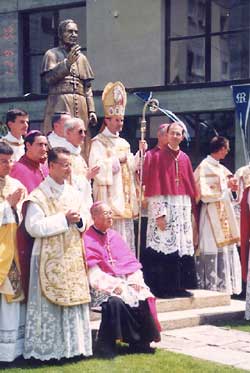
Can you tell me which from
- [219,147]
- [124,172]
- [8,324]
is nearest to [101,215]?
[8,324]

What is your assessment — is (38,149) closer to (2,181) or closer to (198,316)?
(2,181)

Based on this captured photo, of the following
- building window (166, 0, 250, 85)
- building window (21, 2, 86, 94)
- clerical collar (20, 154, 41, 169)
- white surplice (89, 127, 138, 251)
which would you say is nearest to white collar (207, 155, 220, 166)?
white surplice (89, 127, 138, 251)

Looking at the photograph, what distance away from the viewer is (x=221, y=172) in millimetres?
9961

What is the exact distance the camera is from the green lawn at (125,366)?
20.9 feet

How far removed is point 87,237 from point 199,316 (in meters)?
1.91

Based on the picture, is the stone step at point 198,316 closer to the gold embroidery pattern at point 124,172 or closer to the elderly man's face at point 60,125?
the gold embroidery pattern at point 124,172

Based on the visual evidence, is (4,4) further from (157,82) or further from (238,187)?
(238,187)

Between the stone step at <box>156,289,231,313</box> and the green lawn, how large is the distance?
5.29 ft

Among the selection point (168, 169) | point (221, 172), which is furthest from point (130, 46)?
point (168, 169)

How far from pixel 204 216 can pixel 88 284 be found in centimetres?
342

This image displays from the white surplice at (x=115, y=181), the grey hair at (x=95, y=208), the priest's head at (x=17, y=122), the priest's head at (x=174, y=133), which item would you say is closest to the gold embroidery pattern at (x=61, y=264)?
the grey hair at (x=95, y=208)

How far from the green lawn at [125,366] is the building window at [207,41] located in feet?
33.3

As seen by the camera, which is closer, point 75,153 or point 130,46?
point 75,153

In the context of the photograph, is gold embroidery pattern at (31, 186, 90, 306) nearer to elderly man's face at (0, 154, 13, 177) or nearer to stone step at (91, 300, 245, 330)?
elderly man's face at (0, 154, 13, 177)
